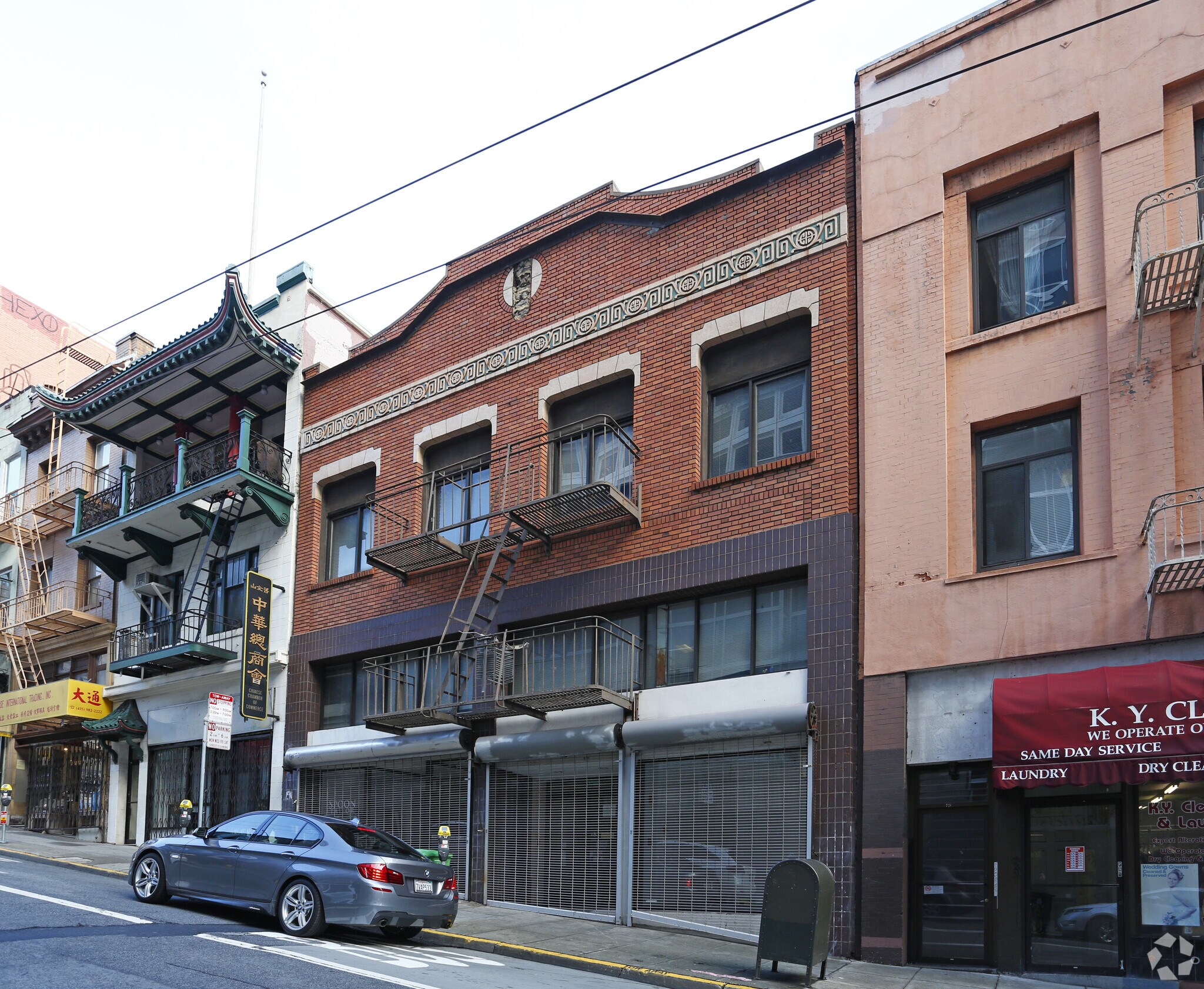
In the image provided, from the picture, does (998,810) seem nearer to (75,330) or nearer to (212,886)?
(212,886)

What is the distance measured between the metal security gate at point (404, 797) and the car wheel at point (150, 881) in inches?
188

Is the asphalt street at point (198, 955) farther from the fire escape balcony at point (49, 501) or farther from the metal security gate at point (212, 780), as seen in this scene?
the fire escape balcony at point (49, 501)

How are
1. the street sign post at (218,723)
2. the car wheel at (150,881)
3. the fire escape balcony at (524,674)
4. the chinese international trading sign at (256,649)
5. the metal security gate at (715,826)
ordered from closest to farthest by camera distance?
the car wheel at (150,881) → the metal security gate at (715,826) → the fire escape balcony at (524,674) → the street sign post at (218,723) → the chinese international trading sign at (256,649)

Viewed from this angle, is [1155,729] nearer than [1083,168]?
Yes

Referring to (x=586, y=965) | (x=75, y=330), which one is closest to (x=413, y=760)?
(x=586, y=965)

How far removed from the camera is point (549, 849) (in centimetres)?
1792

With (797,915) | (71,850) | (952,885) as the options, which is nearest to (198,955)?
(797,915)

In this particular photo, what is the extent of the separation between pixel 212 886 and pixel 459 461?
901cm

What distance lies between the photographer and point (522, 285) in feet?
68.4

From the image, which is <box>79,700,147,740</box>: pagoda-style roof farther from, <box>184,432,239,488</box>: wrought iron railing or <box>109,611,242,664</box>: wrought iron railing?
<box>184,432,239,488</box>: wrought iron railing

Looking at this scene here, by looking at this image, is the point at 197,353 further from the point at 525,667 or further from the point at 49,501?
the point at 525,667

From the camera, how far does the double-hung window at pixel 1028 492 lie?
13.9 m

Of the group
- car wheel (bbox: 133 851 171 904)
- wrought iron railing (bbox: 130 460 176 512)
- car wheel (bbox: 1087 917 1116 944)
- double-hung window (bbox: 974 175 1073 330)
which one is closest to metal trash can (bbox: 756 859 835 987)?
car wheel (bbox: 1087 917 1116 944)

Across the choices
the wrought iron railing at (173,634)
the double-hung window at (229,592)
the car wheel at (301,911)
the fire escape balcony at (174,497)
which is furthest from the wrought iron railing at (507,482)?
the car wheel at (301,911)
